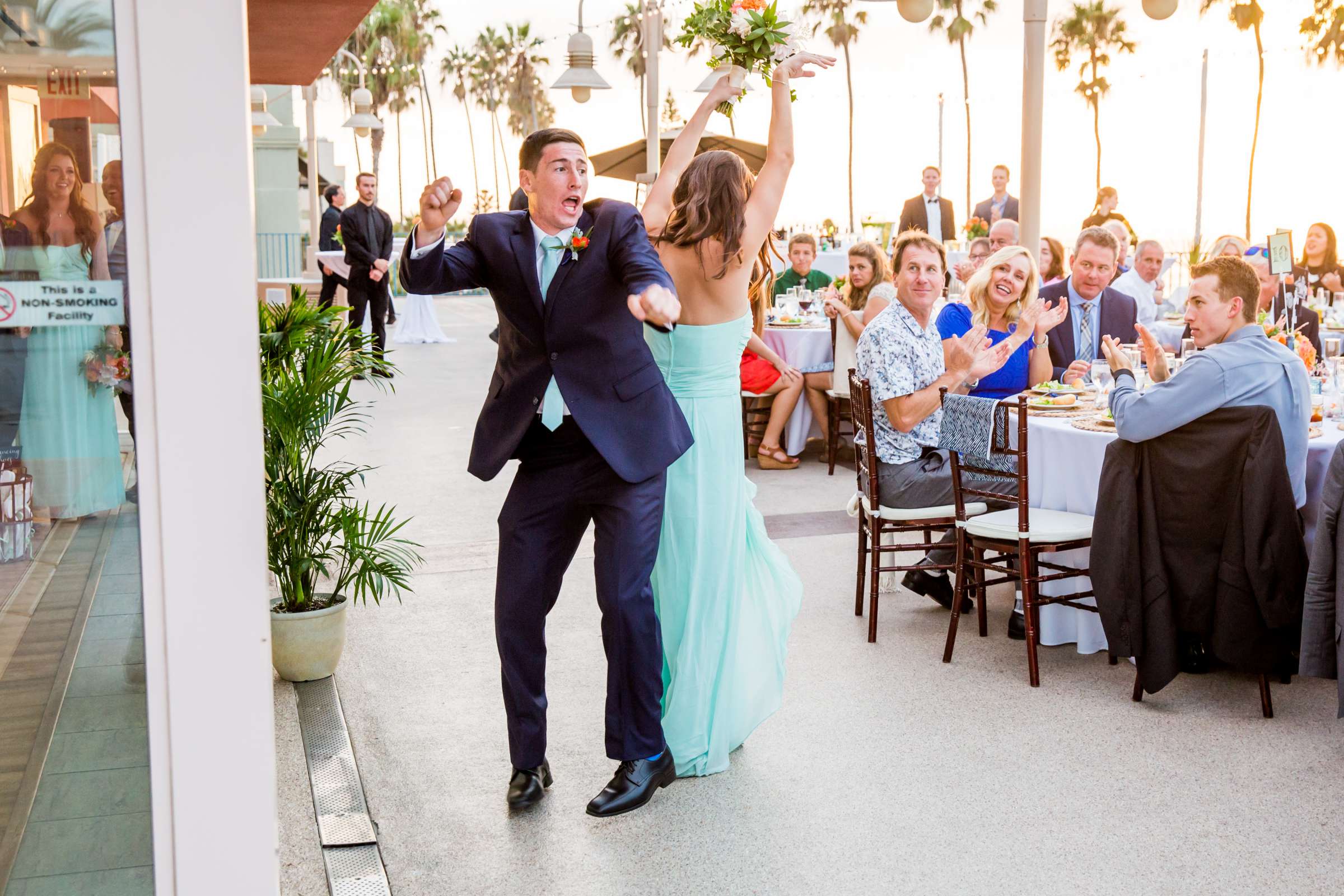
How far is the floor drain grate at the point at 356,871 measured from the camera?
2781mm

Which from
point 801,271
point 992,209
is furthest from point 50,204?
point 992,209

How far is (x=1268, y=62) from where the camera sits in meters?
23.8

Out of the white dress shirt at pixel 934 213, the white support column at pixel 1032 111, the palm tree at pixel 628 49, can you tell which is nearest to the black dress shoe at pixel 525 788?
the white support column at pixel 1032 111

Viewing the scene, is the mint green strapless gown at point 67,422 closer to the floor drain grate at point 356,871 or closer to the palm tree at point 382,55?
the floor drain grate at point 356,871

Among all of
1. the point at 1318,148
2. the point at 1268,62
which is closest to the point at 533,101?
the point at 1268,62

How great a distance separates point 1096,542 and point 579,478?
1783 mm

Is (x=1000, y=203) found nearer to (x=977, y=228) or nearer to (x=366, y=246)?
(x=977, y=228)

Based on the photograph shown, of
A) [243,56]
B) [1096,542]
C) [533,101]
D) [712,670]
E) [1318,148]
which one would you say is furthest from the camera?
[533,101]

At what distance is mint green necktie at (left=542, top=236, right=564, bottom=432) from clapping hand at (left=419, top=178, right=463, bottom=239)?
0.23 metres

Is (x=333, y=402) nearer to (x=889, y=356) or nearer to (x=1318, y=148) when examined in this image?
(x=889, y=356)

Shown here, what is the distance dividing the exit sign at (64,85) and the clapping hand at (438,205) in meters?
1.22

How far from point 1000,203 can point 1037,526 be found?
9181 mm

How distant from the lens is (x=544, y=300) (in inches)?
116

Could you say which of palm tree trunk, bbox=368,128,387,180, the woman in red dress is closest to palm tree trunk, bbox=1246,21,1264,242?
the woman in red dress
